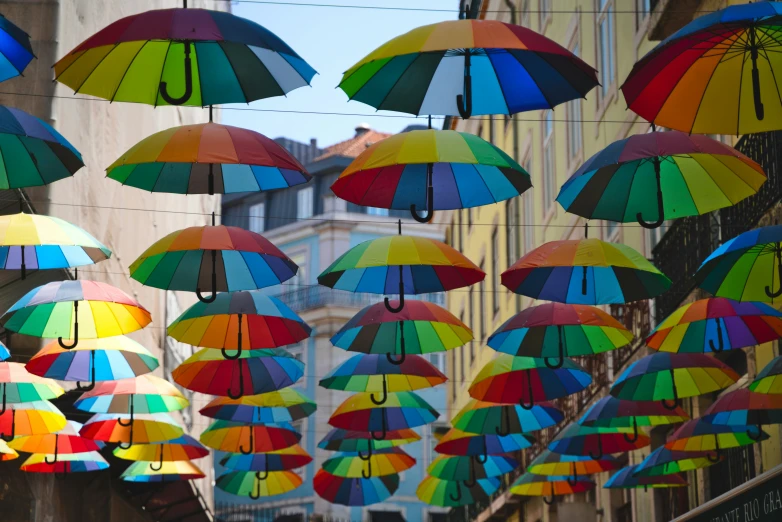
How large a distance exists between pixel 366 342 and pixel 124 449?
6111mm

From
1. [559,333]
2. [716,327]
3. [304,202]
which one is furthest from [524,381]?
[304,202]

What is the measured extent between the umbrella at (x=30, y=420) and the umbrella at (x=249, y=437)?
10.5 ft

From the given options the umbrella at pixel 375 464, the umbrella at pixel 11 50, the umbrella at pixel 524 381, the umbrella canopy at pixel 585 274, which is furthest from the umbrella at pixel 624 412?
the umbrella at pixel 11 50

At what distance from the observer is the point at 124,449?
20281mm

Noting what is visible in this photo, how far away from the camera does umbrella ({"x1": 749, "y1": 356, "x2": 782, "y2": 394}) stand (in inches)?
513

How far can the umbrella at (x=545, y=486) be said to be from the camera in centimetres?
2206

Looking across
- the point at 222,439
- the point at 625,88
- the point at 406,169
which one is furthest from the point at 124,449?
the point at 625,88

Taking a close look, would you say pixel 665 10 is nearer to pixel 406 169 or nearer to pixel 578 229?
pixel 406 169

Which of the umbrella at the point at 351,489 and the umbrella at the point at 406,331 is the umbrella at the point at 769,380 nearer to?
the umbrella at the point at 406,331

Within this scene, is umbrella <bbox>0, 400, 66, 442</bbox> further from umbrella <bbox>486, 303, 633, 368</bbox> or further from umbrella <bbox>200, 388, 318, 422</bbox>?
umbrella <bbox>486, 303, 633, 368</bbox>

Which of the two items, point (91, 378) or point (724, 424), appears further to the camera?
point (91, 378)

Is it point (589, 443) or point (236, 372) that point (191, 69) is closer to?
point (236, 372)

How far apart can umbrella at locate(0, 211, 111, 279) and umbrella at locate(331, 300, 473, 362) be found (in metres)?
3.01

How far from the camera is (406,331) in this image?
1585 cm
